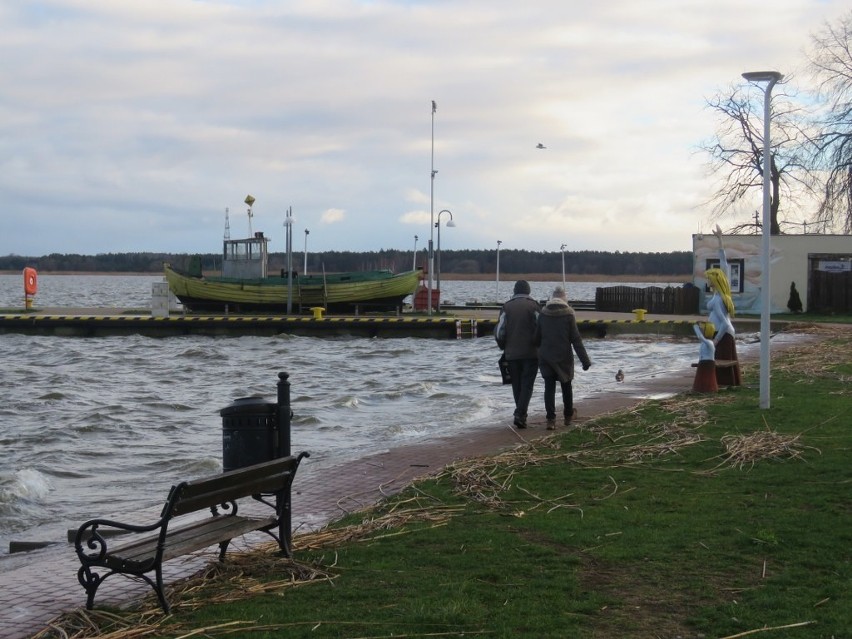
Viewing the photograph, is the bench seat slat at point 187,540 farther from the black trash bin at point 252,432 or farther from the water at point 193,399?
the water at point 193,399

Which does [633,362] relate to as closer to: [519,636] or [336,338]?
[336,338]

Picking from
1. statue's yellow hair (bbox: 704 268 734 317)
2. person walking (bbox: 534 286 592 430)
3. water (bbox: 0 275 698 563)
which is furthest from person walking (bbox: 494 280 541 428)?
statue's yellow hair (bbox: 704 268 734 317)

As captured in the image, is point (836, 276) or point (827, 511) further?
point (836, 276)

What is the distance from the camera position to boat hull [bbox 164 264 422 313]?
41938 mm

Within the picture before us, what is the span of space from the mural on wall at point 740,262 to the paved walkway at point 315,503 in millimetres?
25734

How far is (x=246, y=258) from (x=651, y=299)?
17.5 m

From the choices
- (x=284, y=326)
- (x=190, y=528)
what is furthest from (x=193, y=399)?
(x=284, y=326)

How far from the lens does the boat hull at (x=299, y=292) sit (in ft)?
138

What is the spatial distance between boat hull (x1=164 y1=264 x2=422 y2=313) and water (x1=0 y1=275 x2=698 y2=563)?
5.77 metres

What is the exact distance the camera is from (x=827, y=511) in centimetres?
756

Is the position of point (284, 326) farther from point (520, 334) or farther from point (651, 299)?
point (520, 334)

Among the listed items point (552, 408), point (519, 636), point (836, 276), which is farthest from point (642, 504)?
point (836, 276)

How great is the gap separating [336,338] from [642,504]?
93.7 feet

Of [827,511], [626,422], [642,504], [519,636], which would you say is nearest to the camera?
[519,636]
